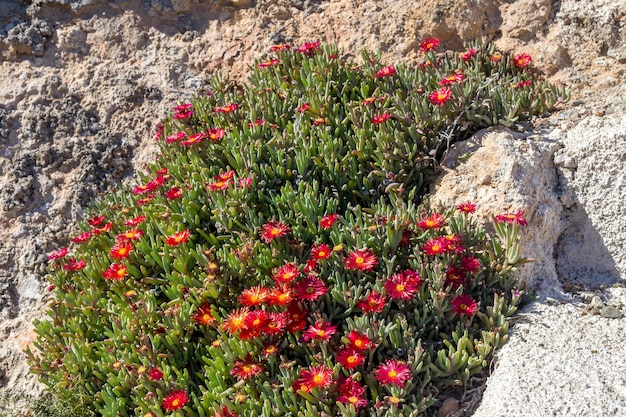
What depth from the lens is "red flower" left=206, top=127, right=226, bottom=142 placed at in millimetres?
3873

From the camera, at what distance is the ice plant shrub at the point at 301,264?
2852 mm

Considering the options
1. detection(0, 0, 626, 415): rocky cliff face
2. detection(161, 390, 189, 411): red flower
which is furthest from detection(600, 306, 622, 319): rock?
detection(161, 390, 189, 411): red flower

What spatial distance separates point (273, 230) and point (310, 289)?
Result: 1.25 feet

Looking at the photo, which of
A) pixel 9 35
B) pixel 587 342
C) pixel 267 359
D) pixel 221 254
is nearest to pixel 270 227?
pixel 221 254

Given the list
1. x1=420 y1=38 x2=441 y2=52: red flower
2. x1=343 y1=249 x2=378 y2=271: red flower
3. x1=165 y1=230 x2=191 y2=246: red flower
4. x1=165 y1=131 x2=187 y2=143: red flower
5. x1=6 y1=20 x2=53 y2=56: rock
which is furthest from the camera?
x1=6 y1=20 x2=53 y2=56: rock

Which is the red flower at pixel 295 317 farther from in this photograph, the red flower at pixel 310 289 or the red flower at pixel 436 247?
the red flower at pixel 436 247

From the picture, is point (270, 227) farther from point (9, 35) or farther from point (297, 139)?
point (9, 35)

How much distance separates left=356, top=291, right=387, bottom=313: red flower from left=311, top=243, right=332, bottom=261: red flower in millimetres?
273

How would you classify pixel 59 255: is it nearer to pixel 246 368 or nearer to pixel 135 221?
pixel 135 221

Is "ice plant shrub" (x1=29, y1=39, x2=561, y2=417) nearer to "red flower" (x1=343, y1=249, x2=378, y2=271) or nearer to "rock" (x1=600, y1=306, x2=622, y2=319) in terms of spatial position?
"red flower" (x1=343, y1=249, x2=378, y2=271)

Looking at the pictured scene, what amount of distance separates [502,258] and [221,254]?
1.32 metres

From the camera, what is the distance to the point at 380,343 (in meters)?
2.84

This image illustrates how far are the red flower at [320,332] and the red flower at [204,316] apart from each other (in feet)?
1.57

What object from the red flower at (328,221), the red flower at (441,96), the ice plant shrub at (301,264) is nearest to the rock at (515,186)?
the ice plant shrub at (301,264)
